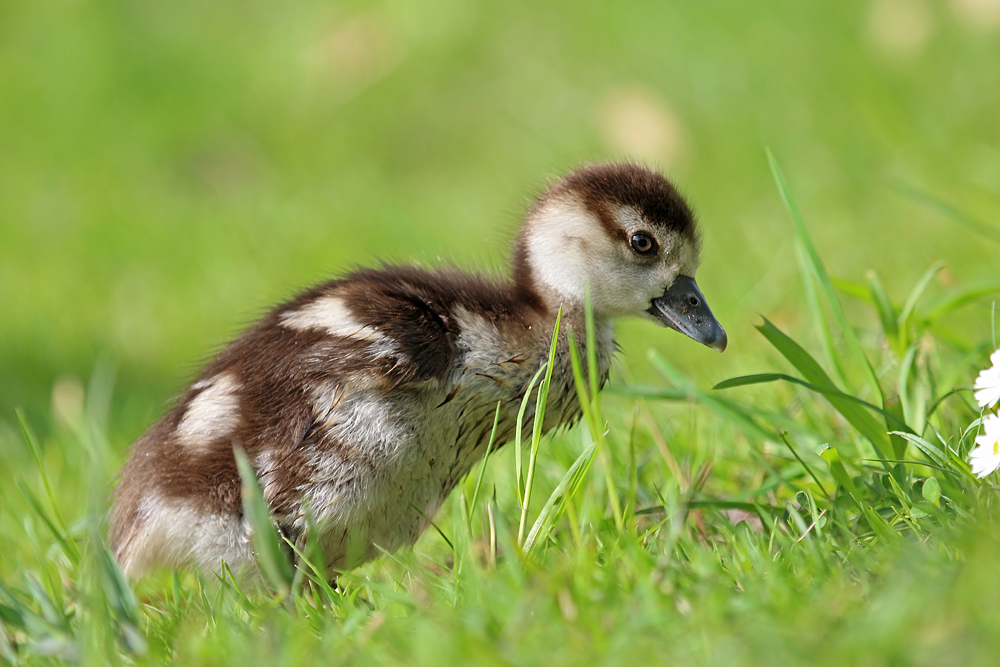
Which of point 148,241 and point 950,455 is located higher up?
point 148,241

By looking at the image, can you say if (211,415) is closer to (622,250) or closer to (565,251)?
(565,251)

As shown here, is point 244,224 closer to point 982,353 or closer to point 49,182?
point 49,182

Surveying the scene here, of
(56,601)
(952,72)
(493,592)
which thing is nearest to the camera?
(493,592)

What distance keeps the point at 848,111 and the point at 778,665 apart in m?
5.34

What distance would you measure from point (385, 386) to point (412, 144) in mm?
5648

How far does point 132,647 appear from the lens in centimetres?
197

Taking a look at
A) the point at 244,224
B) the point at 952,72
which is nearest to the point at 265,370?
the point at 244,224

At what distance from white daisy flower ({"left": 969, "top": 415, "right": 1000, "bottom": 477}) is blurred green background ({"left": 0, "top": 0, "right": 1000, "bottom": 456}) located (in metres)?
1.68

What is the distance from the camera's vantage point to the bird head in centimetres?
292

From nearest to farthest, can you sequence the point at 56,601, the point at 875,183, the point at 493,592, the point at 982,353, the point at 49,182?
the point at 493,592, the point at 56,601, the point at 982,353, the point at 875,183, the point at 49,182

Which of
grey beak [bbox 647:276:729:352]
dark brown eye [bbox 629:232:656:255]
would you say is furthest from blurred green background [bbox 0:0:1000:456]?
dark brown eye [bbox 629:232:656:255]

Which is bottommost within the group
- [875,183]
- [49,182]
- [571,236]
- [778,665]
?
[875,183]

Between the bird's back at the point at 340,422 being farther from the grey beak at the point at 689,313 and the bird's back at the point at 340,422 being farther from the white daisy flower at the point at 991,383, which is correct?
the white daisy flower at the point at 991,383

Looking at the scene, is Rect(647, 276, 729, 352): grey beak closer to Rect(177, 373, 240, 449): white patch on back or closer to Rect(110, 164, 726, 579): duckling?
Rect(110, 164, 726, 579): duckling
